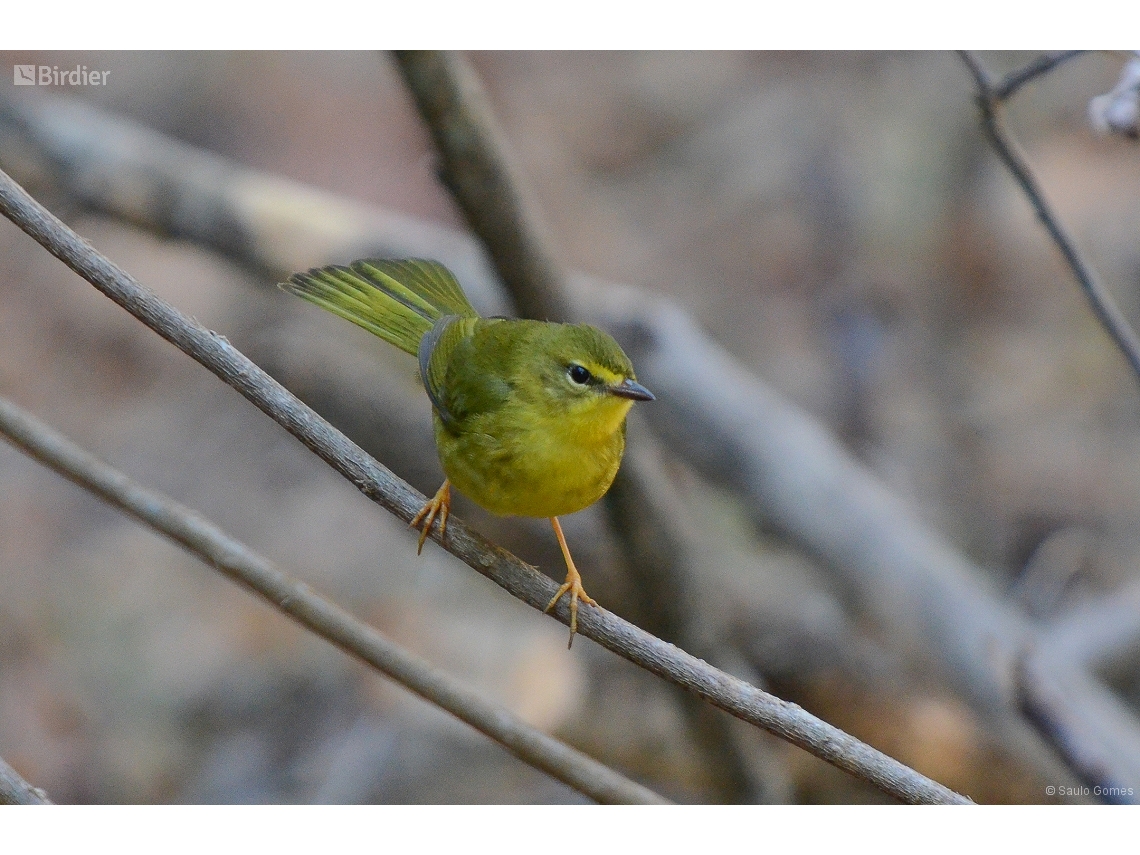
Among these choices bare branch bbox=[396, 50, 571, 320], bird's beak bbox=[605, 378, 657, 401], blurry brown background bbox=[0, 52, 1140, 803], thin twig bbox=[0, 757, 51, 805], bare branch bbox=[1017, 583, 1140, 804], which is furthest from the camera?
blurry brown background bbox=[0, 52, 1140, 803]

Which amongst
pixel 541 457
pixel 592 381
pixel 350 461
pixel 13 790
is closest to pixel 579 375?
pixel 592 381

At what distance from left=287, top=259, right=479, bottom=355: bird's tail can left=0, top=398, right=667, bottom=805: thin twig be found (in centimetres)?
48

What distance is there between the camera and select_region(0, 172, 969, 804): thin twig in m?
1.51

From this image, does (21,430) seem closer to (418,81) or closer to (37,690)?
(418,81)

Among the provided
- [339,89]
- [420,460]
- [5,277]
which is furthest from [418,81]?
[5,277]

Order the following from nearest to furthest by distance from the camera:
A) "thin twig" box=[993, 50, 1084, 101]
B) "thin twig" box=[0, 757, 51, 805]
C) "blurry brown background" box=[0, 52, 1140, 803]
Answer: "thin twig" box=[0, 757, 51, 805] → "thin twig" box=[993, 50, 1084, 101] → "blurry brown background" box=[0, 52, 1140, 803]

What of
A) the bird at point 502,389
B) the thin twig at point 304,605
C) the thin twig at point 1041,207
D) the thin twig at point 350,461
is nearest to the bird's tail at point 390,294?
the bird at point 502,389

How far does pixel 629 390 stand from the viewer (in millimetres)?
1516

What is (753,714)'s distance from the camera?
150 centimetres

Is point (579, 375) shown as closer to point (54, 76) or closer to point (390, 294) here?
point (390, 294)

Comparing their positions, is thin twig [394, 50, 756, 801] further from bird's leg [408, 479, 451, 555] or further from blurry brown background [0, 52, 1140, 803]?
bird's leg [408, 479, 451, 555]

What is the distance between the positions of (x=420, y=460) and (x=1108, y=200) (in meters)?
2.04

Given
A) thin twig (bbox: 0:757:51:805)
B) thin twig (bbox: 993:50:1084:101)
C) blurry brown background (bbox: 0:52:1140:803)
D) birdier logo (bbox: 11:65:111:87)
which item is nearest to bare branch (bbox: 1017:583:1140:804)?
blurry brown background (bbox: 0:52:1140:803)

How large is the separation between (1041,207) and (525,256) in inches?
40.8
